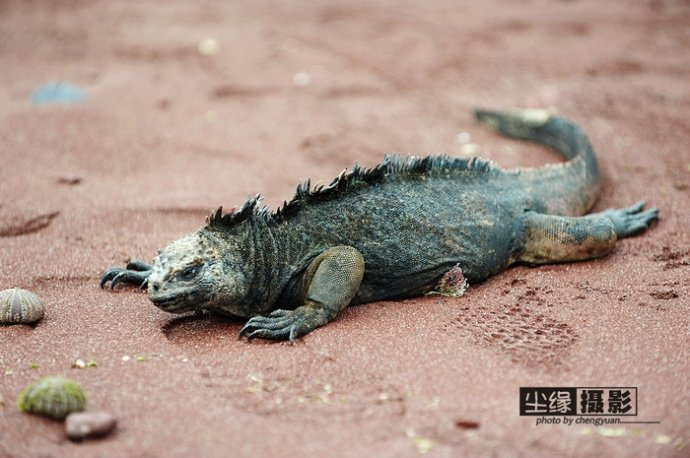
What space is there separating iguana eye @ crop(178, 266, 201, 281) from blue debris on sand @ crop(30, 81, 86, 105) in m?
4.97

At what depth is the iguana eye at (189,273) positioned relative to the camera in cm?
437

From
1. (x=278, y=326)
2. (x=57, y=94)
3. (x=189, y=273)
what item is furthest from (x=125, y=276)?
(x=57, y=94)

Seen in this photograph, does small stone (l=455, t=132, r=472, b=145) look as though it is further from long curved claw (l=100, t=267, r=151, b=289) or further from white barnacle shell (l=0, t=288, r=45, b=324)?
white barnacle shell (l=0, t=288, r=45, b=324)

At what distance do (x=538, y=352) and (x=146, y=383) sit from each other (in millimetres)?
2096

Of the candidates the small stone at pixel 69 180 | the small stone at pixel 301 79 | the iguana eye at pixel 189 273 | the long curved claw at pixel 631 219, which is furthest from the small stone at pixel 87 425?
the small stone at pixel 301 79

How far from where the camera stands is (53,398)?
11.7 ft

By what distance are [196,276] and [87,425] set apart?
1.17m

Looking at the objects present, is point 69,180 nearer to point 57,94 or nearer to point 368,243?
point 57,94

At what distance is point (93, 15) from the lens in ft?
37.3

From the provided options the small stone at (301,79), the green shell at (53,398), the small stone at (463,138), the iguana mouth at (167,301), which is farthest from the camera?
the small stone at (301,79)

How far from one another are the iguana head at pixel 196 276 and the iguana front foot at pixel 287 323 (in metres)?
0.23

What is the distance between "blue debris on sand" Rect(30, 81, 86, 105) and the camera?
340 inches

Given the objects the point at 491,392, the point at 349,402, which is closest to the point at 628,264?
the point at 491,392

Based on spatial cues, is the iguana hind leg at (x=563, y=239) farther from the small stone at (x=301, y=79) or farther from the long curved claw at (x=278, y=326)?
the small stone at (x=301, y=79)
